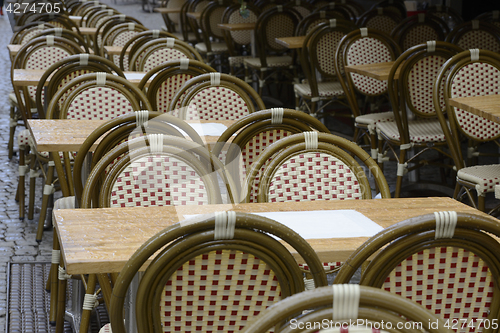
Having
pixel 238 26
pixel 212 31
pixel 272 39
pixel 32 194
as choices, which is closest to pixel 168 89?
pixel 32 194

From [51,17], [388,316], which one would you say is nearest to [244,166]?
[388,316]

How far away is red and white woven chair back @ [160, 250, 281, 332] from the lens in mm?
1438

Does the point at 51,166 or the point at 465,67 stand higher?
the point at 465,67

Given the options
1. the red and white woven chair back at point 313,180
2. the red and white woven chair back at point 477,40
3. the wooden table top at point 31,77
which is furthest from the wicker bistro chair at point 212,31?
the red and white woven chair back at point 313,180

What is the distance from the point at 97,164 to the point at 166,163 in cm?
22

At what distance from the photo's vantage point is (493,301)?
4.97ft

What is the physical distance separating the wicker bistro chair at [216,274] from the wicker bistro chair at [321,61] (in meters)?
4.26

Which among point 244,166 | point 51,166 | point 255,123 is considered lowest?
point 51,166

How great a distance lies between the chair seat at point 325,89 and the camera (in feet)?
18.8

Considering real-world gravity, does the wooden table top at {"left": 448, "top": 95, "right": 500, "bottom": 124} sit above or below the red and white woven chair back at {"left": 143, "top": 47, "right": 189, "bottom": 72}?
above

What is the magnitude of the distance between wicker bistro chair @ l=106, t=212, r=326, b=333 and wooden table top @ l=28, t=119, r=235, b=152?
1.48 metres

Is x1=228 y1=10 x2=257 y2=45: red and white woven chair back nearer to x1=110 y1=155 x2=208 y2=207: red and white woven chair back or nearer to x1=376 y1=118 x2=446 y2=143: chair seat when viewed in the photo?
x1=376 y1=118 x2=446 y2=143: chair seat

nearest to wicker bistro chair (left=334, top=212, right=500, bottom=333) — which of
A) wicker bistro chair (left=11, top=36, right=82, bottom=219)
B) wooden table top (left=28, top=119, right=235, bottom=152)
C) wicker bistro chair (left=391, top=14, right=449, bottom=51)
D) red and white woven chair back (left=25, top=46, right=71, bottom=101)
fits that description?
wooden table top (left=28, top=119, right=235, bottom=152)

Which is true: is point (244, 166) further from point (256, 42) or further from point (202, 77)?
point (256, 42)
